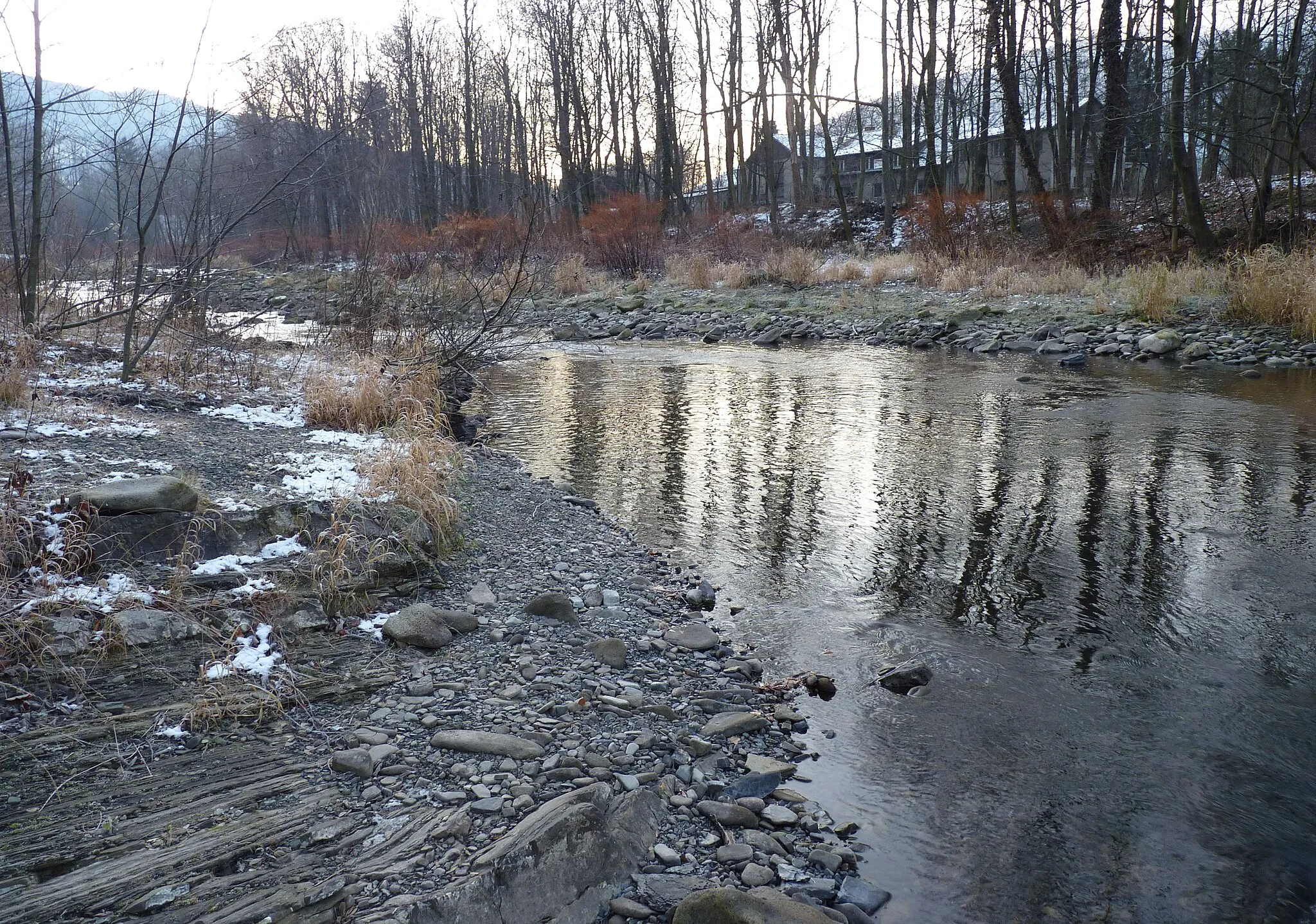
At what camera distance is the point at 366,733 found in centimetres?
316

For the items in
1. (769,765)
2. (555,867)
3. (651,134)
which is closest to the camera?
(555,867)

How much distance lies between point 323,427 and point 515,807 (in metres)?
5.07

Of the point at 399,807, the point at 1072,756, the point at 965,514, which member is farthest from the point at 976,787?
the point at 965,514

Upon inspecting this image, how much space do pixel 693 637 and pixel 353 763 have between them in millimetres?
1843

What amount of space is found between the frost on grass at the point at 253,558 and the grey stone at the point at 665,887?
8.35 ft

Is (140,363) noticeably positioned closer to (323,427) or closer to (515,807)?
(323,427)

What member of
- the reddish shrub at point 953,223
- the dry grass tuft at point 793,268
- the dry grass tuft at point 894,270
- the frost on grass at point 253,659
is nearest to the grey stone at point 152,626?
the frost on grass at point 253,659

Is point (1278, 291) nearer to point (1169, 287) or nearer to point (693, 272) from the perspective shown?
point (1169, 287)

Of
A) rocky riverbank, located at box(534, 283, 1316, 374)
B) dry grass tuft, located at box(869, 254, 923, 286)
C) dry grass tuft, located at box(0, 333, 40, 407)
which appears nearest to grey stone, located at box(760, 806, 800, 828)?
dry grass tuft, located at box(0, 333, 40, 407)

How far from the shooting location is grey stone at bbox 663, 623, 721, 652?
4254 millimetres

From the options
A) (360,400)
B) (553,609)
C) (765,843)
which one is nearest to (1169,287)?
(360,400)

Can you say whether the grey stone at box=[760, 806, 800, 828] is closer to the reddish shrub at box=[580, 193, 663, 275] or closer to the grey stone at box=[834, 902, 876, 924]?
the grey stone at box=[834, 902, 876, 924]

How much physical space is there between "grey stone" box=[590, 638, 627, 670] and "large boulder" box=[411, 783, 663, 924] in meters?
1.15

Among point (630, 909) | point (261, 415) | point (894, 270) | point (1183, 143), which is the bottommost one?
point (630, 909)
